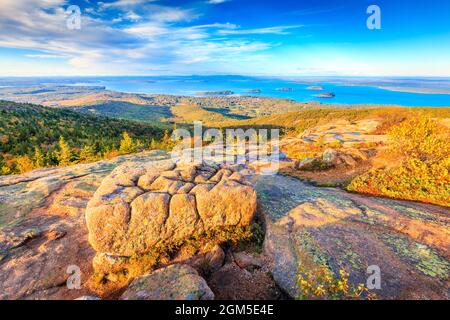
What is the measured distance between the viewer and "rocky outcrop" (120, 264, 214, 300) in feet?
24.3

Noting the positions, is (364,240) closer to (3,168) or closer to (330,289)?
(330,289)

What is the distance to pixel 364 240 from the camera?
1044cm

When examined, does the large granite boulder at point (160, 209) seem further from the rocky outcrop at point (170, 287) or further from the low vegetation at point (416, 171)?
the low vegetation at point (416, 171)

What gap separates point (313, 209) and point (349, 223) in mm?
1850

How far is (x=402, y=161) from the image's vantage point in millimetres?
18094

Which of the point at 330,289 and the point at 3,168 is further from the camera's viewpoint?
the point at 3,168

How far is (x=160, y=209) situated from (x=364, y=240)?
878cm

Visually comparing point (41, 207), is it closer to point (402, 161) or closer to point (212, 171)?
point (212, 171)

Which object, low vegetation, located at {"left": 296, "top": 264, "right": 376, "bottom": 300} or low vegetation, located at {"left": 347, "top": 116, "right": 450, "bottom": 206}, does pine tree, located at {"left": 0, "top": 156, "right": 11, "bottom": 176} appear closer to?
low vegetation, located at {"left": 296, "top": 264, "right": 376, "bottom": 300}

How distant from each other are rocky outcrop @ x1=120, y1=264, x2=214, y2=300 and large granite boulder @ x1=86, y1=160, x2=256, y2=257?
192cm

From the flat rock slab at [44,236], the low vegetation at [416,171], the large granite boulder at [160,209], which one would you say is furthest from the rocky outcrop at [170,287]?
the low vegetation at [416,171]

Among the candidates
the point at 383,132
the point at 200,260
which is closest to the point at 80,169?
the point at 200,260

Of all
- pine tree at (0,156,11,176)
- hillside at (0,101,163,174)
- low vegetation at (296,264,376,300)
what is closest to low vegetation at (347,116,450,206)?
low vegetation at (296,264,376,300)

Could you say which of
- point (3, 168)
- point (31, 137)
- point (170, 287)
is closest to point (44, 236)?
point (170, 287)
